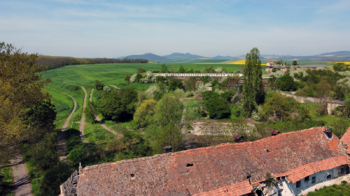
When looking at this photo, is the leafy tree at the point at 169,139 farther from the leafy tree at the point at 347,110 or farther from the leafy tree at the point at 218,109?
the leafy tree at the point at 347,110

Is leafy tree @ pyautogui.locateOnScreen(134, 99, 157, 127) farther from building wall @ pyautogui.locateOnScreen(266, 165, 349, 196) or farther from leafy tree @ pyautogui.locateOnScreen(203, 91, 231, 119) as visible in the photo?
building wall @ pyautogui.locateOnScreen(266, 165, 349, 196)

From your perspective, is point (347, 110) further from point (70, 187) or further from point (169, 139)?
point (70, 187)

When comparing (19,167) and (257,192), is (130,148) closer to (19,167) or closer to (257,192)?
(19,167)

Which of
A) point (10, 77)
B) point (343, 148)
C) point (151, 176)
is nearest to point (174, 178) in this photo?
point (151, 176)

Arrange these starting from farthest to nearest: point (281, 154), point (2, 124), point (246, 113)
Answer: point (246, 113) < point (2, 124) < point (281, 154)

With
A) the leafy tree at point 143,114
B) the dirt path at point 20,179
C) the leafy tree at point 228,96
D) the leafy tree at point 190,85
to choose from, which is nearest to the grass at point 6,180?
the dirt path at point 20,179

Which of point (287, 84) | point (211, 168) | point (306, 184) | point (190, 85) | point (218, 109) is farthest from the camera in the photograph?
point (190, 85)

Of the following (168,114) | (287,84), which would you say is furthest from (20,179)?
(287,84)
